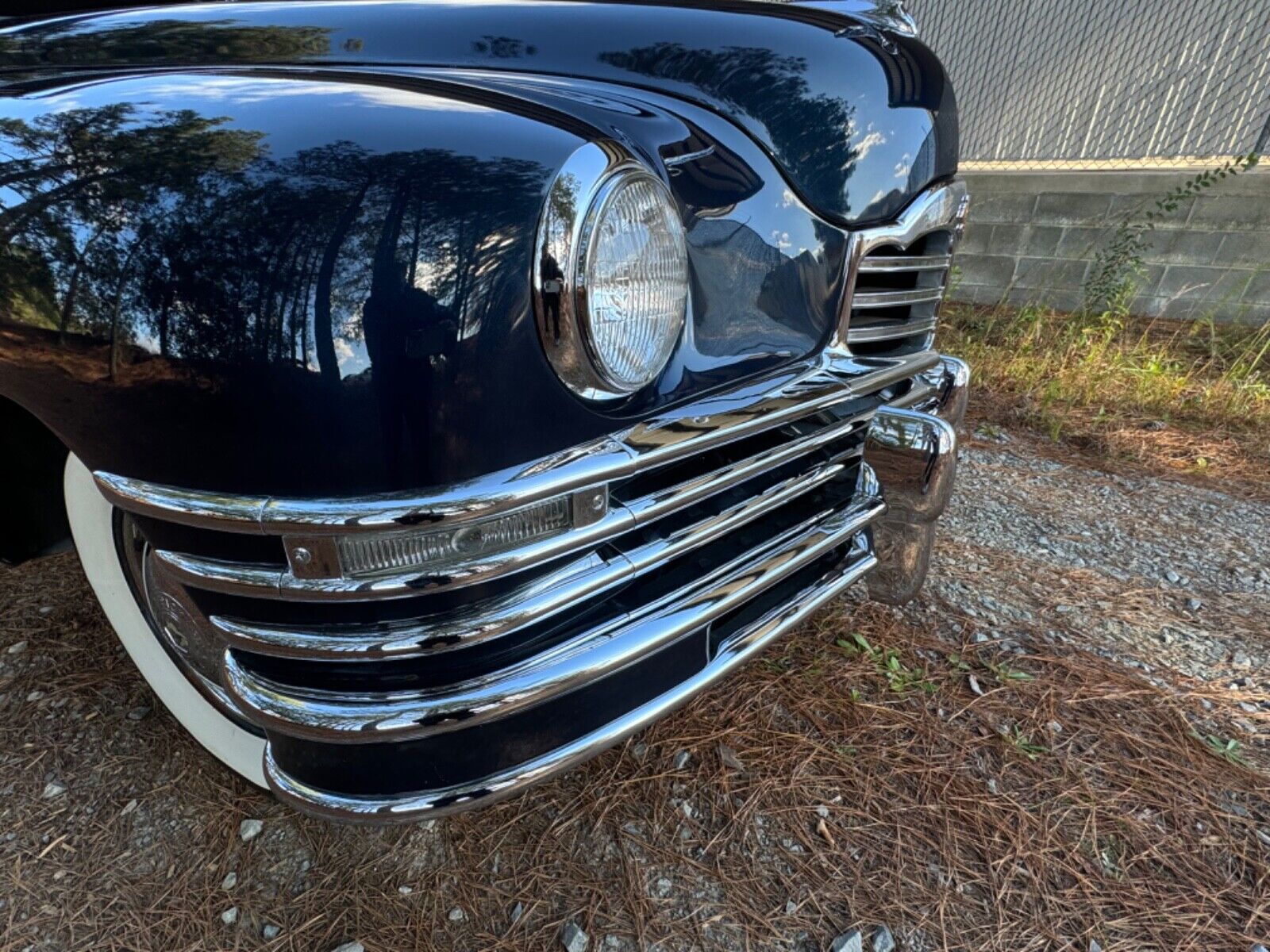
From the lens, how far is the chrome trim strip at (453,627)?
0.98 meters

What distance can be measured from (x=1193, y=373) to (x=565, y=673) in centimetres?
431

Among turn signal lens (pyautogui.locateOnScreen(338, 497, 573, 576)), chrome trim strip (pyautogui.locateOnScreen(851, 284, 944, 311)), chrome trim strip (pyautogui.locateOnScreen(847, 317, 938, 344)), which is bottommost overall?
turn signal lens (pyautogui.locateOnScreen(338, 497, 573, 576))

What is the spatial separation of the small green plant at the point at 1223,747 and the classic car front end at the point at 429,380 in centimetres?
113

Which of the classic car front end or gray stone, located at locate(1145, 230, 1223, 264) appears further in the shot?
gray stone, located at locate(1145, 230, 1223, 264)

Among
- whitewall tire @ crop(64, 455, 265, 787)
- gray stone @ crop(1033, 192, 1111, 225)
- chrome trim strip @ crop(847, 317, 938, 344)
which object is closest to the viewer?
whitewall tire @ crop(64, 455, 265, 787)

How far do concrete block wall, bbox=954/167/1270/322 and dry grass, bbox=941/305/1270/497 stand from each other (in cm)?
21

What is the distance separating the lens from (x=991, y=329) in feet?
15.1

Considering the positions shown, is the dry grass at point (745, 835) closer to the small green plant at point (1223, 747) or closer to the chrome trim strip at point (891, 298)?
the small green plant at point (1223, 747)

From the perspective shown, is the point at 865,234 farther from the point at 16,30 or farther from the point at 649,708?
A: the point at 16,30

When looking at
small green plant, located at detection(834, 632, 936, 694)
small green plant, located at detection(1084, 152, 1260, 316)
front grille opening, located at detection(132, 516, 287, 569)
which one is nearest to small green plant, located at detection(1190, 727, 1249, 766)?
small green plant, located at detection(834, 632, 936, 694)

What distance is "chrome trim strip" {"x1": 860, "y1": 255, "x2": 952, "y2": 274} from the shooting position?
1543mm

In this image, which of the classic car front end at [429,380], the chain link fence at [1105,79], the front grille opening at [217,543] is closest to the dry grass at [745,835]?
the classic car front end at [429,380]

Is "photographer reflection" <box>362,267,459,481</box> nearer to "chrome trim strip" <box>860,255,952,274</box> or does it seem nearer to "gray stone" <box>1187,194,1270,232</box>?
"chrome trim strip" <box>860,255,952,274</box>

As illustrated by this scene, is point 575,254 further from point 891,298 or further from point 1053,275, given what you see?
point 1053,275
